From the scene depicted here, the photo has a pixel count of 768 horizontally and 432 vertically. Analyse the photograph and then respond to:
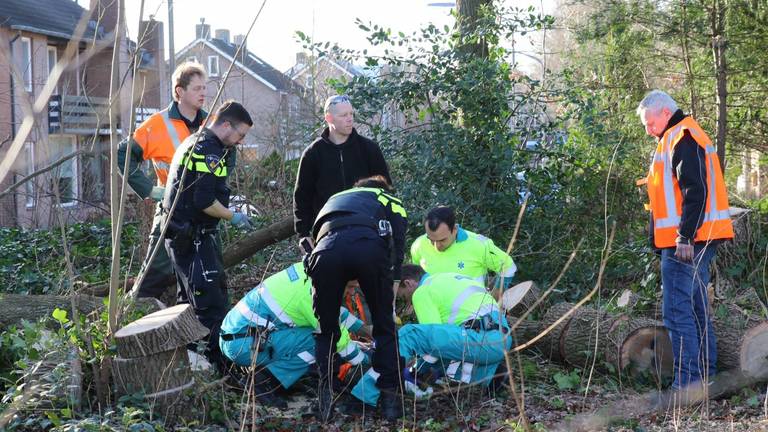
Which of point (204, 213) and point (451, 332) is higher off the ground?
point (204, 213)

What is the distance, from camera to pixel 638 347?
617cm

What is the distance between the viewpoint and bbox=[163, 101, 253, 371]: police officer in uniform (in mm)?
5543

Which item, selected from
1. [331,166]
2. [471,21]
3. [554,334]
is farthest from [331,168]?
[471,21]

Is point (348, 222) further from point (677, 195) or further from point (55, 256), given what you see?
point (55, 256)

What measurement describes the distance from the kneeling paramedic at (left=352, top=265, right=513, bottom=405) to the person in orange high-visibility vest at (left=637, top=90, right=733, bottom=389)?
3.73 feet

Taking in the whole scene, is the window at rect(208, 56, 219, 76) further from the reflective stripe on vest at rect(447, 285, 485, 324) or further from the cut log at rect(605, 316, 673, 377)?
the reflective stripe on vest at rect(447, 285, 485, 324)

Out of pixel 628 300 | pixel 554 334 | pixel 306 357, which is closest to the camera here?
pixel 306 357

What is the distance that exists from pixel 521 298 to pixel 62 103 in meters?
3.78

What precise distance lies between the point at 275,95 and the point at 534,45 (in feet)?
115

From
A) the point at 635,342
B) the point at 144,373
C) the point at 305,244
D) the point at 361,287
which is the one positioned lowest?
the point at 635,342

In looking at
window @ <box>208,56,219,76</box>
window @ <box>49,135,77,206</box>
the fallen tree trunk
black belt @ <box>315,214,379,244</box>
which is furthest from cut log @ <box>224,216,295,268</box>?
window @ <box>208,56,219,76</box>

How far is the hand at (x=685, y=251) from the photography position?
5.41 m

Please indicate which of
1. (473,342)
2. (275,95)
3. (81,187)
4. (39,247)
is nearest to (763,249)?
(473,342)

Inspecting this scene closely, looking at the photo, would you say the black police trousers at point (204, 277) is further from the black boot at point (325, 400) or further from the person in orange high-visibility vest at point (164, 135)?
the black boot at point (325, 400)
